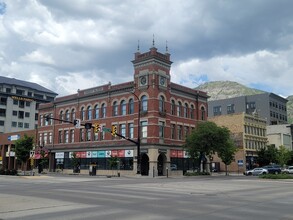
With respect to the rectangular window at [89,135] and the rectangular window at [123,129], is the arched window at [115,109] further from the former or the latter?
the rectangular window at [89,135]

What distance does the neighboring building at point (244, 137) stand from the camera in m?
77.1

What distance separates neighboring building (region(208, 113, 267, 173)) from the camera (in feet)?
253

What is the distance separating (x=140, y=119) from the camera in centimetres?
5322

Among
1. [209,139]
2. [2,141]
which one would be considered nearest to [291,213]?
[209,139]

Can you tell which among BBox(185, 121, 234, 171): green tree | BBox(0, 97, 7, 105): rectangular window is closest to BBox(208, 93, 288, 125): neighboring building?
BBox(185, 121, 234, 171): green tree

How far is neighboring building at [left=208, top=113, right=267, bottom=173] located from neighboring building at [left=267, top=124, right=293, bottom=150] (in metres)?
11.7

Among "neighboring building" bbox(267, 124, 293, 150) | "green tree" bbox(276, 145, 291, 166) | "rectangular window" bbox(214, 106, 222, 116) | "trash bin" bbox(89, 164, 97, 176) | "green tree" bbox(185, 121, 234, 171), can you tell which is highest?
"rectangular window" bbox(214, 106, 222, 116)

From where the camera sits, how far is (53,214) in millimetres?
11867

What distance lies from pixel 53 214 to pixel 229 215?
5918 mm

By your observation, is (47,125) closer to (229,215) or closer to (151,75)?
(151,75)

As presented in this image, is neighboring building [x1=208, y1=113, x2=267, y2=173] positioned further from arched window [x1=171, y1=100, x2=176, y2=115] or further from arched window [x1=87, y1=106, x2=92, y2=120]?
arched window [x1=87, y1=106, x2=92, y2=120]

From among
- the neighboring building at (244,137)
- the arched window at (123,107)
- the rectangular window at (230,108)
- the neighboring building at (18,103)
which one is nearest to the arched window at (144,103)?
the arched window at (123,107)

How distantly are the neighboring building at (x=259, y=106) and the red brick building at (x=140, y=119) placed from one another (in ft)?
172

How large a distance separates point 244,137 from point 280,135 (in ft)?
69.3
